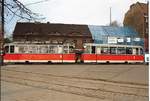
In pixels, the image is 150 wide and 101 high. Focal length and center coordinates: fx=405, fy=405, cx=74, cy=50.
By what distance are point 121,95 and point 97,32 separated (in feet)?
215

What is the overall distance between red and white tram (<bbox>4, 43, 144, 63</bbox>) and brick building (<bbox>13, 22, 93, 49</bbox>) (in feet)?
81.6

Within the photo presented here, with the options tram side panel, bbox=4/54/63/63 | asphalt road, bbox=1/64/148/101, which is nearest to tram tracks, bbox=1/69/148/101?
asphalt road, bbox=1/64/148/101

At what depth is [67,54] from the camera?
1927 inches

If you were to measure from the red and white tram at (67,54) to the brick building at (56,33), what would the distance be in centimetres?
2488

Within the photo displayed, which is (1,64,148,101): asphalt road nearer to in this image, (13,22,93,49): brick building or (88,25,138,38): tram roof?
(13,22,93,49): brick building

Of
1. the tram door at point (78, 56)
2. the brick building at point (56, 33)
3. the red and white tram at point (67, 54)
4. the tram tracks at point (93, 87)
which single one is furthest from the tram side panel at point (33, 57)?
the brick building at point (56, 33)

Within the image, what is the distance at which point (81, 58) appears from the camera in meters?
50.0

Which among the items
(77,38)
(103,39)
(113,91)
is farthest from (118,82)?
(77,38)

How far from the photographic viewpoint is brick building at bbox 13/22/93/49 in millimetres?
76625

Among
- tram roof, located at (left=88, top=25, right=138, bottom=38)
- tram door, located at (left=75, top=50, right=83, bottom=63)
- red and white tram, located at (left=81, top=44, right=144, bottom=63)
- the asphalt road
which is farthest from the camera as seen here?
tram roof, located at (left=88, top=25, right=138, bottom=38)

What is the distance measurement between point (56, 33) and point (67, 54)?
30.2 metres

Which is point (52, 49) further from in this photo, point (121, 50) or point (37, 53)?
point (121, 50)

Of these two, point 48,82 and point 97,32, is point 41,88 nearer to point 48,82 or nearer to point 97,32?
point 48,82

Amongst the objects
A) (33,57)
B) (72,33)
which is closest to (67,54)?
(33,57)
